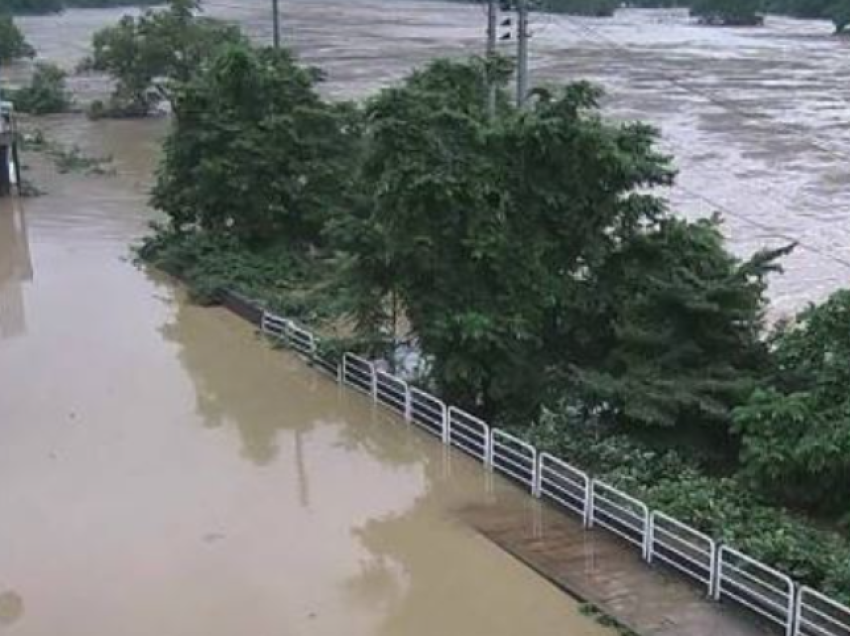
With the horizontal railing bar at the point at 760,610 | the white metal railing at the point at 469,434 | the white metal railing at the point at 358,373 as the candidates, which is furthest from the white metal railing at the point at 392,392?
the horizontal railing bar at the point at 760,610

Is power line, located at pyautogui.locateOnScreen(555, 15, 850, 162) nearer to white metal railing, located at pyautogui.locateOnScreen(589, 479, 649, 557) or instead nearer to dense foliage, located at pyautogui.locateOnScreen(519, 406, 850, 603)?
dense foliage, located at pyautogui.locateOnScreen(519, 406, 850, 603)

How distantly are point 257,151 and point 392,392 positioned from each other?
827 cm

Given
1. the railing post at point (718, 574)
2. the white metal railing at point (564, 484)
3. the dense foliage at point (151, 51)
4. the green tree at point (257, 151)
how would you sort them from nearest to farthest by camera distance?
the railing post at point (718, 574)
the white metal railing at point (564, 484)
the green tree at point (257, 151)
the dense foliage at point (151, 51)

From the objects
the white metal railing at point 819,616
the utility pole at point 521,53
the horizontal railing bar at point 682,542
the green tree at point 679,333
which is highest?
the utility pole at point 521,53

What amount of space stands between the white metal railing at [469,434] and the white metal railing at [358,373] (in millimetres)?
2128

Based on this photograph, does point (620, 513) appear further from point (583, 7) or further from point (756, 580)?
point (583, 7)

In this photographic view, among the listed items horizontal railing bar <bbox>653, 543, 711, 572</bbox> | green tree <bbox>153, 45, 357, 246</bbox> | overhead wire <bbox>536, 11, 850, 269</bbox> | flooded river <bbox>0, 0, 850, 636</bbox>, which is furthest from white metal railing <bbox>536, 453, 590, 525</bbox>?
green tree <bbox>153, 45, 357, 246</bbox>

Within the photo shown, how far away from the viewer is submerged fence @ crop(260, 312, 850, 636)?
10562 mm

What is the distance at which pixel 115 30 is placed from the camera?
5362 centimetres

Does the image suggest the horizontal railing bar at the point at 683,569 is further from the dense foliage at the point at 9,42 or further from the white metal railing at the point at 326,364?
the dense foliage at the point at 9,42

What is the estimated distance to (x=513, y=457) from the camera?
14.7 meters

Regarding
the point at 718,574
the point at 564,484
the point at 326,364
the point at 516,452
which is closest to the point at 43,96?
the point at 326,364

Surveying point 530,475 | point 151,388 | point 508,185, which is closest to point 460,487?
point 530,475

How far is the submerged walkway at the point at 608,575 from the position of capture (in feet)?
36.1
